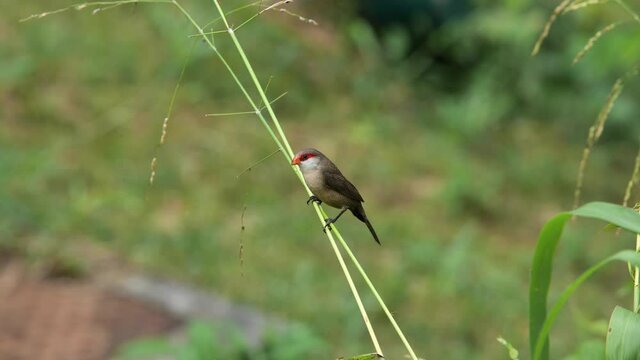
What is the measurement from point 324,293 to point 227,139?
199cm

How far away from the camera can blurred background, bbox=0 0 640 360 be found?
555cm

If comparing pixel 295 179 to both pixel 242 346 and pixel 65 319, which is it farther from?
pixel 242 346

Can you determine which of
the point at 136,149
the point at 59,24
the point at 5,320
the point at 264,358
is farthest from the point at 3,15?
the point at 264,358

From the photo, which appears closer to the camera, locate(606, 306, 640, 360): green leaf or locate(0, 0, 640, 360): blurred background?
locate(606, 306, 640, 360): green leaf

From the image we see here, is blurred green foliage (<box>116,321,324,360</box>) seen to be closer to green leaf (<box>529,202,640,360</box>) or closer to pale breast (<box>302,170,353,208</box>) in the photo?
pale breast (<box>302,170,353,208</box>)

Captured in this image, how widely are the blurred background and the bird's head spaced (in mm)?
988

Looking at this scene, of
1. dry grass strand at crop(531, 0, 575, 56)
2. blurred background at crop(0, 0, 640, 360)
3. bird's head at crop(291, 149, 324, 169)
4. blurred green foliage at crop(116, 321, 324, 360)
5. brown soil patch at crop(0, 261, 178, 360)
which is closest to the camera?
dry grass strand at crop(531, 0, 575, 56)

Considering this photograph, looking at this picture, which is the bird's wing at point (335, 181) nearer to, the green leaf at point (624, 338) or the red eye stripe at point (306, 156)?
the red eye stripe at point (306, 156)

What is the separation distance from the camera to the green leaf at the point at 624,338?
5.24ft

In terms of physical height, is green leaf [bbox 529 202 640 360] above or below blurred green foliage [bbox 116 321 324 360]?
above

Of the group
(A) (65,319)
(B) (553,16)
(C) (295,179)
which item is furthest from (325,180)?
(C) (295,179)

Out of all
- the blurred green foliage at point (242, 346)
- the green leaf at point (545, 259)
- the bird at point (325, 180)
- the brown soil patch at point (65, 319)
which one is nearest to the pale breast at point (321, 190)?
the bird at point (325, 180)

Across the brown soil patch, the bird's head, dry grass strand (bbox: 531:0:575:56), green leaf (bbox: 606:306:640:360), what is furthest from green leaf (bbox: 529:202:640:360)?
the brown soil patch

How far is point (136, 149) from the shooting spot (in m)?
7.01
